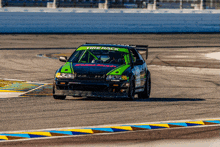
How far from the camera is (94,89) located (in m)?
11.5

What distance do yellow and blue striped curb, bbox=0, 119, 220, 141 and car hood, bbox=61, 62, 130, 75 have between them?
273cm

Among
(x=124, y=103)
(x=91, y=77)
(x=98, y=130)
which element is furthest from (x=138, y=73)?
(x=98, y=130)

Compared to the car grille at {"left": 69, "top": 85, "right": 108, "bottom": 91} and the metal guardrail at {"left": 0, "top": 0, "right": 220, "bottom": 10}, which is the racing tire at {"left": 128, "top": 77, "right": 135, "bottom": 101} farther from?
the metal guardrail at {"left": 0, "top": 0, "right": 220, "bottom": 10}

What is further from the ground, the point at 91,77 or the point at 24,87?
the point at 91,77

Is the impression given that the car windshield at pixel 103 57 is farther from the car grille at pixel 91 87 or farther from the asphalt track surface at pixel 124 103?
the car grille at pixel 91 87

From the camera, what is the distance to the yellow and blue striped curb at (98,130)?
810 cm

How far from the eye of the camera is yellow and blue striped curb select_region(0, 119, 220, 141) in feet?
26.6

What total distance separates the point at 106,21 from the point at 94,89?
36182 millimetres

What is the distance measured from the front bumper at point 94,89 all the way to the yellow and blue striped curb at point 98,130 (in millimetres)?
2461

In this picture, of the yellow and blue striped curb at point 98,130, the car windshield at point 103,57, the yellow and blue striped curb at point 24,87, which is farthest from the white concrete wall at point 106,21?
the yellow and blue striped curb at point 98,130

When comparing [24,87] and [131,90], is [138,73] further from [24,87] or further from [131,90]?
[24,87]

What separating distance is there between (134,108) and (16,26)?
3499cm

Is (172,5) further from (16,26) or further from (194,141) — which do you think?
(194,141)

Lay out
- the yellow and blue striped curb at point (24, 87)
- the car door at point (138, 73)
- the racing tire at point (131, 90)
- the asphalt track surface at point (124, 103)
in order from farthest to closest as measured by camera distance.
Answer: the yellow and blue striped curb at point (24, 87), the car door at point (138, 73), the racing tire at point (131, 90), the asphalt track surface at point (124, 103)
